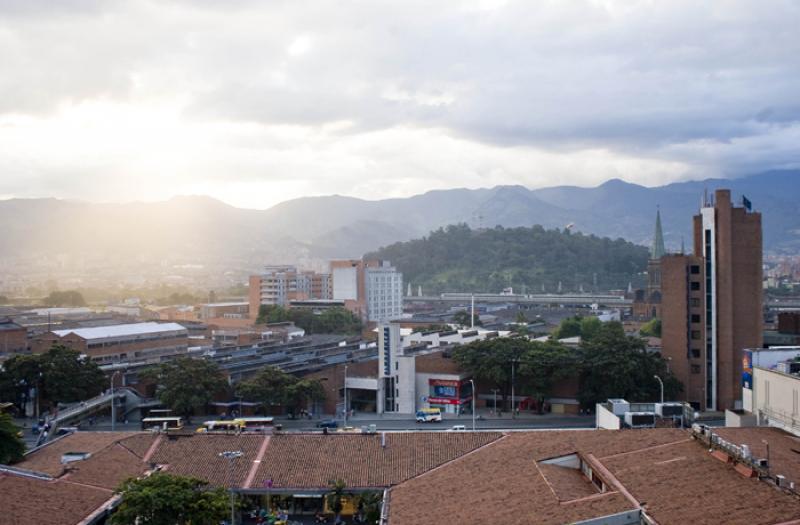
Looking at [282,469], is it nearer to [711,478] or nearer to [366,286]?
[711,478]

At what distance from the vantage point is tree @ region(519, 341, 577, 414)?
2025 inches

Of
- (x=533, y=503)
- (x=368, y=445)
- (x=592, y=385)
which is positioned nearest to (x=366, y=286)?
(x=592, y=385)

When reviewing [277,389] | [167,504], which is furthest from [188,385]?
[167,504]

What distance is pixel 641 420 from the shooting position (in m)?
35.2

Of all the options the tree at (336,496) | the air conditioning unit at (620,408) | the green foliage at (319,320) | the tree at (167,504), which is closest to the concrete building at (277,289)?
the green foliage at (319,320)

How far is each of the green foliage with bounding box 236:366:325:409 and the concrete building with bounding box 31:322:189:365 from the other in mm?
16236

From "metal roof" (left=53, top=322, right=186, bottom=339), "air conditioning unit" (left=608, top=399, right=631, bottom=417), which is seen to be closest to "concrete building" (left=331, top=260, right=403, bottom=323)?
"metal roof" (left=53, top=322, right=186, bottom=339)

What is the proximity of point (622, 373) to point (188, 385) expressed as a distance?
24819 mm

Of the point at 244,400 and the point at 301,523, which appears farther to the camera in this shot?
the point at 244,400

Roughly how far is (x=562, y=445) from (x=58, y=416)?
2764cm

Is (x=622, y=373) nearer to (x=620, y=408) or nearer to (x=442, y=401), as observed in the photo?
(x=442, y=401)

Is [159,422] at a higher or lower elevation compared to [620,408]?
lower

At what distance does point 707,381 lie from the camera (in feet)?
174

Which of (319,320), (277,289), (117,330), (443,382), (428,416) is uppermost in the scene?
(277,289)
